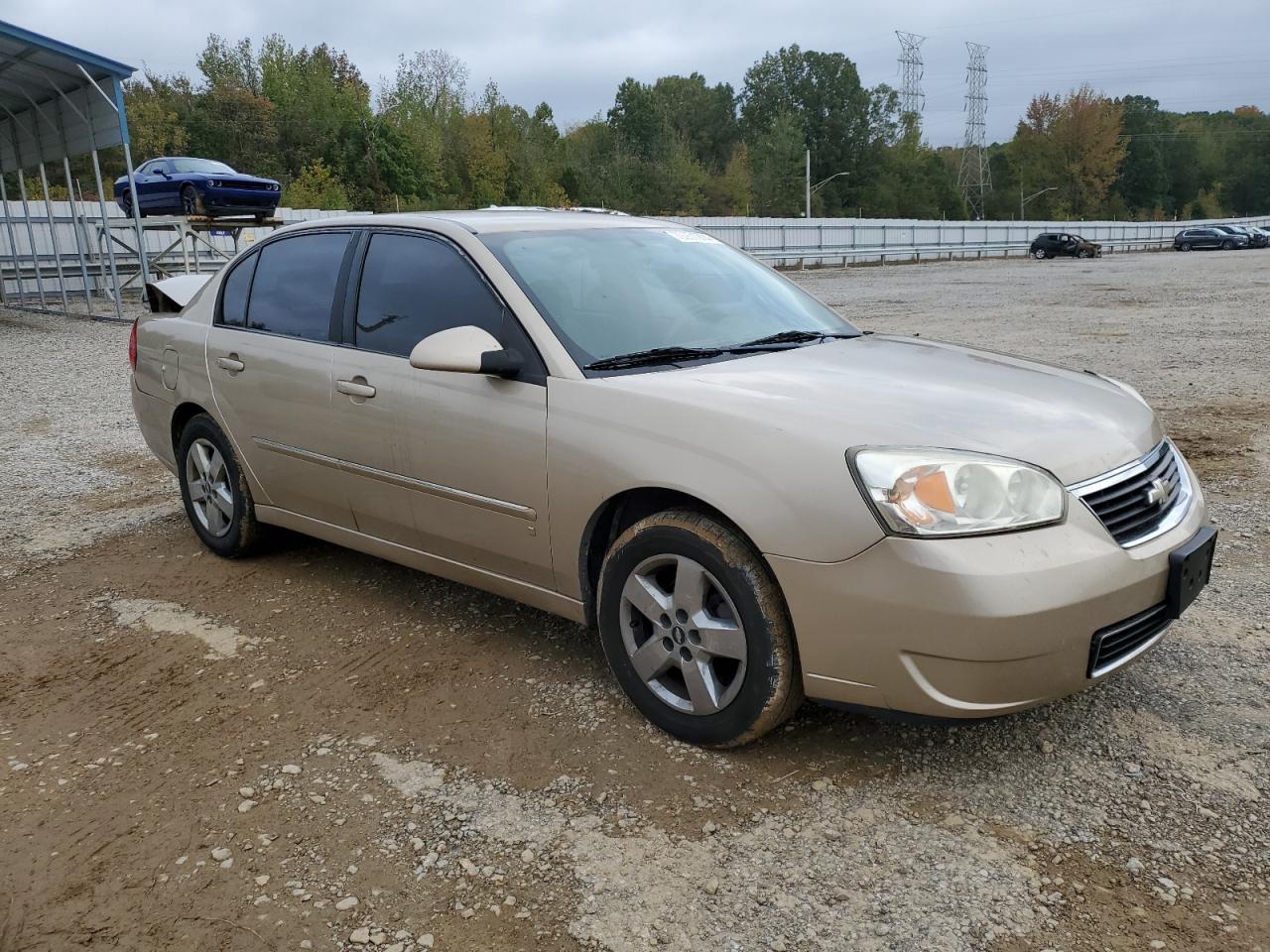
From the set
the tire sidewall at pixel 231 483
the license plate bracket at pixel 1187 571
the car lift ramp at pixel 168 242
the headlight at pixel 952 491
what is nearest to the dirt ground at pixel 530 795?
the tire sidewall at pixel 231 483

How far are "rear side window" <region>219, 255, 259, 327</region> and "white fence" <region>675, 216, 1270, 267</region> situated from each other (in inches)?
1157

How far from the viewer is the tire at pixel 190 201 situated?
20578 millimetres

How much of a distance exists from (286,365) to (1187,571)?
346cm

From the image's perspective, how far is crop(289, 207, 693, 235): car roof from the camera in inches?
159

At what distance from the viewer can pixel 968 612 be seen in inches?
103

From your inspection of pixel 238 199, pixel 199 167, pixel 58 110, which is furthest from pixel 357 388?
pixel 199 167

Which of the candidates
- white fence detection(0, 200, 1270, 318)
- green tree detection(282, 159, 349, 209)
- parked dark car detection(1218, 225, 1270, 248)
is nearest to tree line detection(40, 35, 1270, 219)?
green tree detection(282, 159, 349, 209)

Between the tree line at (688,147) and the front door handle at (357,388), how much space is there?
4695 cm

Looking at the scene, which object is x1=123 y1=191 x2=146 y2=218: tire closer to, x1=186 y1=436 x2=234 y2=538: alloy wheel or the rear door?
x1=186 y1=436 x2=234 y2=538: alloy wheel

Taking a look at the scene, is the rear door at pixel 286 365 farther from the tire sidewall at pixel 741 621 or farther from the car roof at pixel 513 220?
the tire sidewall at pixel 741 621

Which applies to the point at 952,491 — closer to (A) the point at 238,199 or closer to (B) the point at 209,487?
(B) the point at 209,487

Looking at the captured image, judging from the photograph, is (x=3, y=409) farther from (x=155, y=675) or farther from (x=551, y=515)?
(x=551, y=515)

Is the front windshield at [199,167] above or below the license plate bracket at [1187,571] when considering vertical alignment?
above

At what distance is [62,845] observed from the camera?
2844 mm
